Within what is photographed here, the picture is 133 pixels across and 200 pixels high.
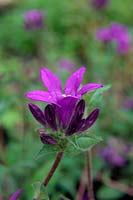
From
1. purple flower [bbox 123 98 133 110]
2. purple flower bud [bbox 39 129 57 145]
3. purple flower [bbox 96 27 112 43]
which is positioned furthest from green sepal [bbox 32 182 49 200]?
purple flower [bbox 96 27 112 43]

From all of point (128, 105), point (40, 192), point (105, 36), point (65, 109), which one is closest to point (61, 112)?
point (65, 109)

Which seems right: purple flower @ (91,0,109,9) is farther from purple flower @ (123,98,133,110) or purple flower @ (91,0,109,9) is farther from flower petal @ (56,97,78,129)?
flower petal @ (56,97,78,129)

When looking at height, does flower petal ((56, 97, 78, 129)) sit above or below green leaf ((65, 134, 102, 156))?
above

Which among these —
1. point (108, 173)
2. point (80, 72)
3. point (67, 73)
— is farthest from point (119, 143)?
point (80, 72)

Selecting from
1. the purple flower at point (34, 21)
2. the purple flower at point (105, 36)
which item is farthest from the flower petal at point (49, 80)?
the purple flower at point (34, 21)

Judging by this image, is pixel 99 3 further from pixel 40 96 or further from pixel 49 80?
pixel 40 96

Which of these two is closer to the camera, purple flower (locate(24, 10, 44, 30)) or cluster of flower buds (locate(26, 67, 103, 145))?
cluster of flower buds (locate(26, 67, 103, 145))
